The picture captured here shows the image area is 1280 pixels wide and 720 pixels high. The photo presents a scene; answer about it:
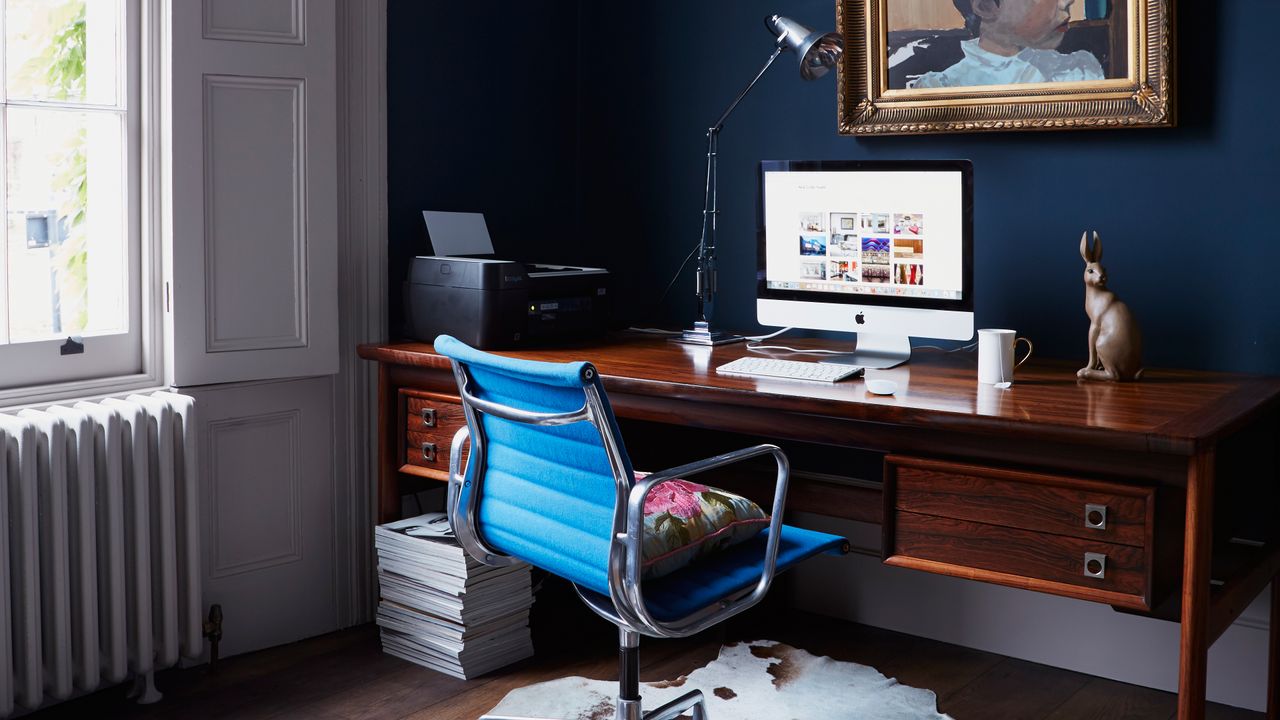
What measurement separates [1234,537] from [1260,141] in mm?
818

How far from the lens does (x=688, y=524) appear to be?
1.98 m

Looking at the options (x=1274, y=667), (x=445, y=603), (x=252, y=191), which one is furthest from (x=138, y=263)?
(x=1274, y=667)

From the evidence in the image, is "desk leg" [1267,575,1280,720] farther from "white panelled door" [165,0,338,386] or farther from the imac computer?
"white panelled door" [165,0,338,386]

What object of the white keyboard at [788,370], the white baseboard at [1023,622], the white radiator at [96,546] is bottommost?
the white baseboard at [1023,622]

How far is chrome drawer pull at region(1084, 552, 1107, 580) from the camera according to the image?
6.34 feet

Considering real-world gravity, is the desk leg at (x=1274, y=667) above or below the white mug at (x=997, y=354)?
below

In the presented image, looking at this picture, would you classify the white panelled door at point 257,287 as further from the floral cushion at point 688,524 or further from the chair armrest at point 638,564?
the chair armrest at point 638,564

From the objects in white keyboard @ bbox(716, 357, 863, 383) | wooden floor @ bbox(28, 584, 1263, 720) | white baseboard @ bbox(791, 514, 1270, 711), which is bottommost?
wooden floor @ bbox(28, 584, 1263, 720)

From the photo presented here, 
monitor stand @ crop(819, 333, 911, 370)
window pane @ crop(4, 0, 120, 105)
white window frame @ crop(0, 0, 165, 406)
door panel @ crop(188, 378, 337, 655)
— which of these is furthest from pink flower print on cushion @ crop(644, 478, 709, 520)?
window pane @ crop(4, 0, 120, 105)

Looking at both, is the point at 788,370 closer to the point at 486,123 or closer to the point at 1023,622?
the point at 1023,622

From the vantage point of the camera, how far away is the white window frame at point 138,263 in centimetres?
257

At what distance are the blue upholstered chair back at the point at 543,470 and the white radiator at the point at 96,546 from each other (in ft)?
2.78

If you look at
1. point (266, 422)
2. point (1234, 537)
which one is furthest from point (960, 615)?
point (266, 422)

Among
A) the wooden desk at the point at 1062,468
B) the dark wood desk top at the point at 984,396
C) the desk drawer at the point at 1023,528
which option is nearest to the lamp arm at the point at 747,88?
the dark wood desk top at the point at 984,396
